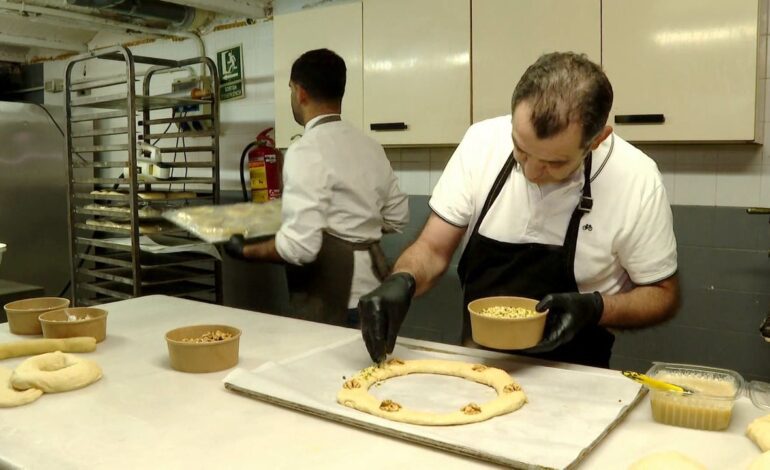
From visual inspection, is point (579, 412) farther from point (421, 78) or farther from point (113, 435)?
point (421, 78)

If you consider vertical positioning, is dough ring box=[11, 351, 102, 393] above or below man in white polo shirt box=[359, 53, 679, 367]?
below

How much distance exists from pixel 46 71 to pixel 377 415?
4811 mm

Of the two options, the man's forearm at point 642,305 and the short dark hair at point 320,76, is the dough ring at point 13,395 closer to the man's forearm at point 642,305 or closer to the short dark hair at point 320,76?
the man's forearm at point 642,305

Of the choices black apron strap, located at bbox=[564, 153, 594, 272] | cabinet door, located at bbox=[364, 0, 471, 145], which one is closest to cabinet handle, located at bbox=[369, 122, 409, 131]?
cabinet door, located at bbox=[364, 0, 471, 145]

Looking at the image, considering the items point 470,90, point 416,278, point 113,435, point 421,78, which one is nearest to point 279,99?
point 421,78

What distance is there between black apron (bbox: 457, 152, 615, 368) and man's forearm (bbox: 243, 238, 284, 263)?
0.98 metres

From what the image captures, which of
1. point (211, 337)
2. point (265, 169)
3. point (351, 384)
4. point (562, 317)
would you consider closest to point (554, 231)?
point (562, 317)

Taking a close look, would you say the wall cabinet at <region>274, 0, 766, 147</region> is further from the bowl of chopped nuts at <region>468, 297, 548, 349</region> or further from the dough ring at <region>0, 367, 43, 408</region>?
the dough ring at <region>0, 367, 43, 408</region>

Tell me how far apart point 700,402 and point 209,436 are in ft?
2.64

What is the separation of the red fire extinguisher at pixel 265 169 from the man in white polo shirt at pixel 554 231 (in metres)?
1.92

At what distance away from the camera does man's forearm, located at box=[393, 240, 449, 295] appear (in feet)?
5.32

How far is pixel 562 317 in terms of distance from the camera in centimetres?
133

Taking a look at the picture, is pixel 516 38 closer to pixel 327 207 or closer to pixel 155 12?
pixel 327 207

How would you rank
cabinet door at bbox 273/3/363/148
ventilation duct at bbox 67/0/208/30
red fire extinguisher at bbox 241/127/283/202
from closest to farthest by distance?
cabinet door at bbox 273/3/363/148 → ventilation duct at bbox 67/0/208/30 → red fire extinguisher at bbox 241/127/283/202
